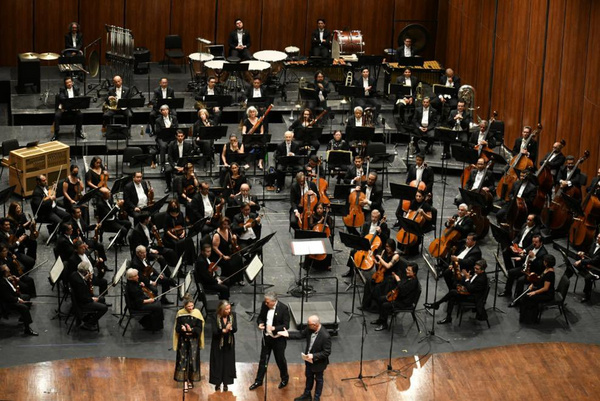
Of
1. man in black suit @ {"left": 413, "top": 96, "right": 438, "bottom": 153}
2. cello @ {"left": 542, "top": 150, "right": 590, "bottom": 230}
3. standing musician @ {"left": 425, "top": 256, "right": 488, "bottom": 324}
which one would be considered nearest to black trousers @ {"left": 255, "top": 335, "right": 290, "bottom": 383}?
standing musician @ {"left": 425, "top": 256, "right": 488, "bottom": 324}

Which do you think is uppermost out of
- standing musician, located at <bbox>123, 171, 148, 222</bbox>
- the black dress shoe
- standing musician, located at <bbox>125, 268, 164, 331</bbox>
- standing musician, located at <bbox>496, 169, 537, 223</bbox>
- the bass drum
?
the bass drum

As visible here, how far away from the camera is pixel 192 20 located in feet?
85.0

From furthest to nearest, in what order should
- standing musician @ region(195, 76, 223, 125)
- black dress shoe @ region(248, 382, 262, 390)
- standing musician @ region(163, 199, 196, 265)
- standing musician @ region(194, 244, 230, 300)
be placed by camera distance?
1. standing musician @ region(195, 76, 223, 125)
2. standing musician @ region(163, 199, 196, 265)
3. standing musician @ region(194, 244, 230, 300)
4. black dress shoe @ region(248, 382, 262, 390)

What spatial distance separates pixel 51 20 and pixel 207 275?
11.2 metres

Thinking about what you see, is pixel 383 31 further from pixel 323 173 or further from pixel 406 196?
pixel 406 196

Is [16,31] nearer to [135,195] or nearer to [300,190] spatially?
[135,195]

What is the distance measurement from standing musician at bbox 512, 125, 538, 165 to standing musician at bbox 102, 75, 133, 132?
6965 millimetres

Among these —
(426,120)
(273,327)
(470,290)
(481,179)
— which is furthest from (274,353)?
(426,120)

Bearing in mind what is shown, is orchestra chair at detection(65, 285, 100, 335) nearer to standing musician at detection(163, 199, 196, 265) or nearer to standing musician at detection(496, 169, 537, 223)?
standing musician at detection(163, 199, 196, 265)

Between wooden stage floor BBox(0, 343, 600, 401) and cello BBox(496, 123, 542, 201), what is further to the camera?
cello BBox(496, 123, 542, 201)

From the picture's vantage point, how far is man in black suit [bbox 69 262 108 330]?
603 inches

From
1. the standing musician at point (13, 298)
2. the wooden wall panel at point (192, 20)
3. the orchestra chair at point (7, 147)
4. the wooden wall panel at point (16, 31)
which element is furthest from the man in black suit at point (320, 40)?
the standing musician at point (13, 298)

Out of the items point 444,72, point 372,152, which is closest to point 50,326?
point 372,152

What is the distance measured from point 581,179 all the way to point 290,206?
4.88 meters
